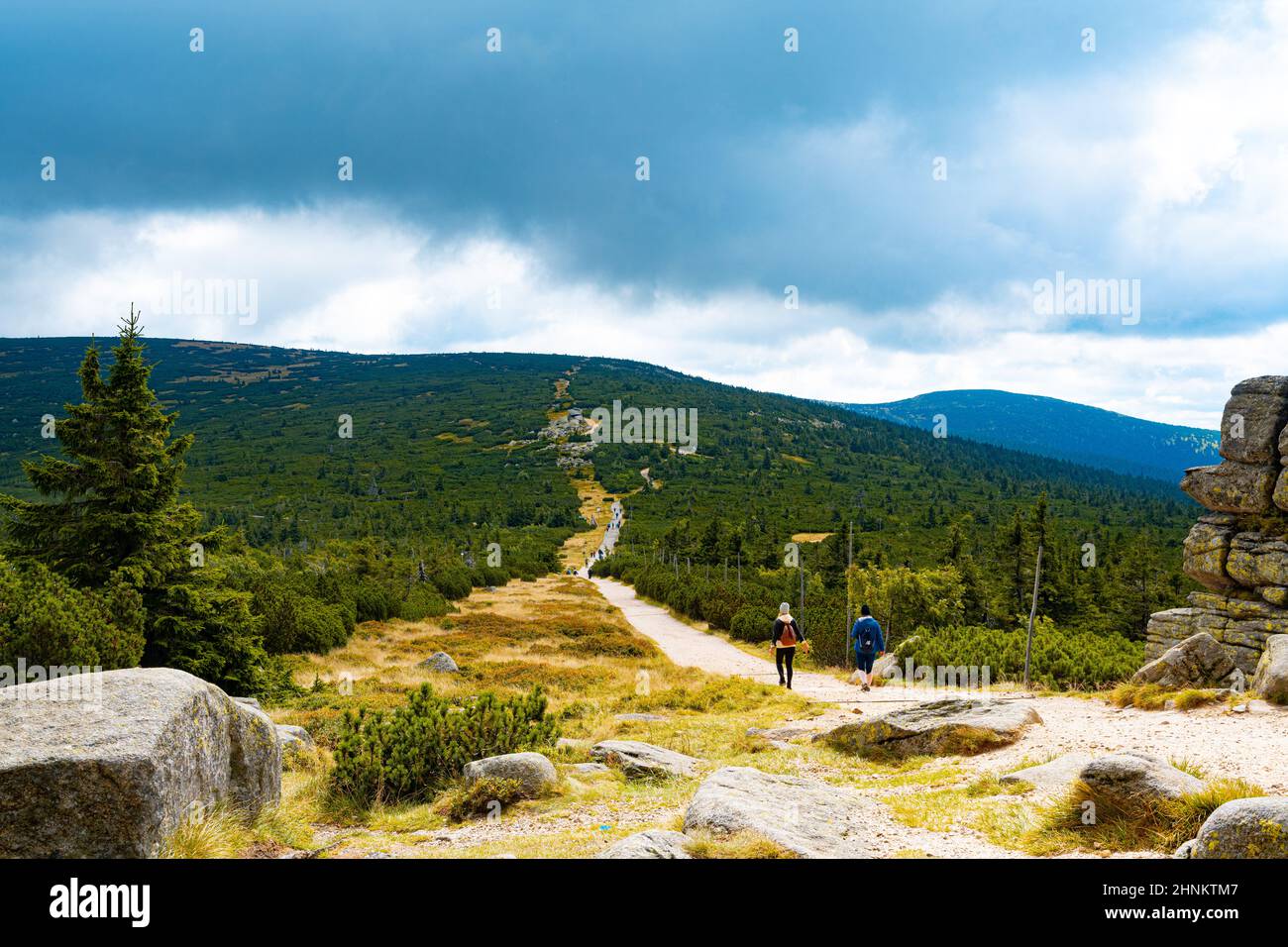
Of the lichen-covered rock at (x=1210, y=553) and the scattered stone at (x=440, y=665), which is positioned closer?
the lichen-covered rock at (x=1210, y=553)

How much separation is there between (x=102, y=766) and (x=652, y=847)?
15.0 ft

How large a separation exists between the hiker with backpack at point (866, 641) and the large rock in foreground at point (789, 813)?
9.52m

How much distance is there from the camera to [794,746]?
13.5 metres

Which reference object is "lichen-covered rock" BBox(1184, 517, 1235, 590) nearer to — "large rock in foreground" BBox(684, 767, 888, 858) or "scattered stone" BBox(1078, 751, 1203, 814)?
"scattered stone" BBox(1078, 751, 1203, 814)

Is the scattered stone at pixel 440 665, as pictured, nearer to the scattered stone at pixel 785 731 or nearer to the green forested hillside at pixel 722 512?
the scattered stone at pixel 785 731

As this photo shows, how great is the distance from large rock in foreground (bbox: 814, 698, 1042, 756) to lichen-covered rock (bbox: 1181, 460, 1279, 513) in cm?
1747

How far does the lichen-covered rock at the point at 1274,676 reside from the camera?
40.2 ft

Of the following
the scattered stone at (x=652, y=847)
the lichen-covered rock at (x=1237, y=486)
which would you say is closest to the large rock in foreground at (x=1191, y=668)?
the lichen-covered rock at (x=1237, y=486)

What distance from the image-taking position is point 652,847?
19.9 feet

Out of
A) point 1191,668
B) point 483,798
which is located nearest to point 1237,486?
point 1191,668
